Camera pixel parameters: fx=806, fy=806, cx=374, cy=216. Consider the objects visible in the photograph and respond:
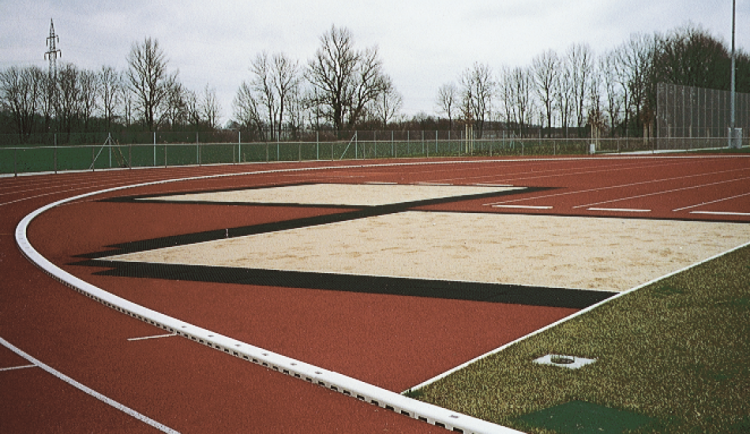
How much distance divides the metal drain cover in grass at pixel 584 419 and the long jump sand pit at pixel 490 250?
3992 millimetres

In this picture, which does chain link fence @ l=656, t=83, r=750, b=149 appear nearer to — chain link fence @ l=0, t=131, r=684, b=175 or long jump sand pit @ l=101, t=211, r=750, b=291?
chain link fence @ l=0, t=131, r=684, b=175

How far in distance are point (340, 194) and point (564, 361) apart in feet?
54.9

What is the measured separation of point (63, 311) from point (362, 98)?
70784 mm

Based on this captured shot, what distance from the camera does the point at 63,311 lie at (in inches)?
321

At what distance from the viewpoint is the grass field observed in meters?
4.86

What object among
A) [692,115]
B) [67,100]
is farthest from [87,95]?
[692,115]

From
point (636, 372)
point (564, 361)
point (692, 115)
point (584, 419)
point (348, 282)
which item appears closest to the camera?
point (584, 419)

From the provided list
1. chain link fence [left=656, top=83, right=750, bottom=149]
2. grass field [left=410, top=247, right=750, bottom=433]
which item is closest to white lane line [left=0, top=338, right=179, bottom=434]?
grass field [left=410, top=247, right=750, bottom=433]

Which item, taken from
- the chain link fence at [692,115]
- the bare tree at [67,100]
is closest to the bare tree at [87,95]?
the bare tree at [67,100]

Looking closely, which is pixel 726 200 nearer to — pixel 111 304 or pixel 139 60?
pixel 111 304

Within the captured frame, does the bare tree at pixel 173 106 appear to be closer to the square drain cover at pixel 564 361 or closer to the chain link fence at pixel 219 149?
the chain link fence at pixel 219 149

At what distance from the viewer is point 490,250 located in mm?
11578

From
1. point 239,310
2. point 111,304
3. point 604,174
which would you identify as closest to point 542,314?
point 239,310

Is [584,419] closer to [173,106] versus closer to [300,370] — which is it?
[300,370]
